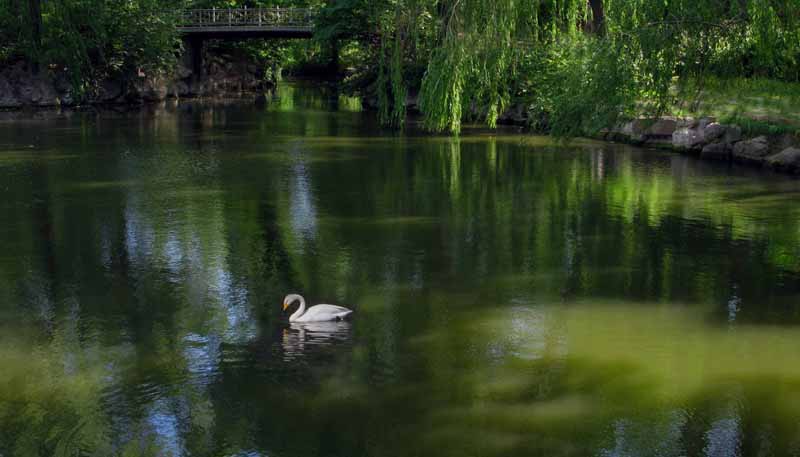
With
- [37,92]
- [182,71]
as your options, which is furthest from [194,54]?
[37,92]

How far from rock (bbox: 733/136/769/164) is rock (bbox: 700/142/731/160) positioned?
0.29 meters

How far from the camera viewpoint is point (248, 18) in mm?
50812

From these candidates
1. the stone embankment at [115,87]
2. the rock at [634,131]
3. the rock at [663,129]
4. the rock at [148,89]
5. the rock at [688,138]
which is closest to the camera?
the rock at [688,138]

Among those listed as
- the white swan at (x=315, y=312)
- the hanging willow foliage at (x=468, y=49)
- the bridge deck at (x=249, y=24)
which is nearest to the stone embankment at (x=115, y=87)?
the bridge deck at (x=249, y=24)

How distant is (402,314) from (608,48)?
5.66 meters

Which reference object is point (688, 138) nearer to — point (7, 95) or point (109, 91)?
point (109, 91)

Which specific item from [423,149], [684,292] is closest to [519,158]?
[423,149]

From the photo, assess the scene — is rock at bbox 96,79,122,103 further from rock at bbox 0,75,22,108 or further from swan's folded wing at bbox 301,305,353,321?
swan's folded wing at bbox 301,305,353,321

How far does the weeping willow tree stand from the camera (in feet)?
42.2

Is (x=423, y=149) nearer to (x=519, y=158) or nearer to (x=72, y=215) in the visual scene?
(x=519, y=158)

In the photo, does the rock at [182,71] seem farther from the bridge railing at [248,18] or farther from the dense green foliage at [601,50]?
the dense green foliage at [601,50]

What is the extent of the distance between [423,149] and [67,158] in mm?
9577

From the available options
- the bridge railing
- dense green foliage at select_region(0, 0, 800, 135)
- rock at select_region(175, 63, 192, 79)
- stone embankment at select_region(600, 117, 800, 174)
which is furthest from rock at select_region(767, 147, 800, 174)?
rock at select_region(175, 63, 192, 79)

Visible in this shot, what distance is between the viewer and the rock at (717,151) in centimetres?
2341
